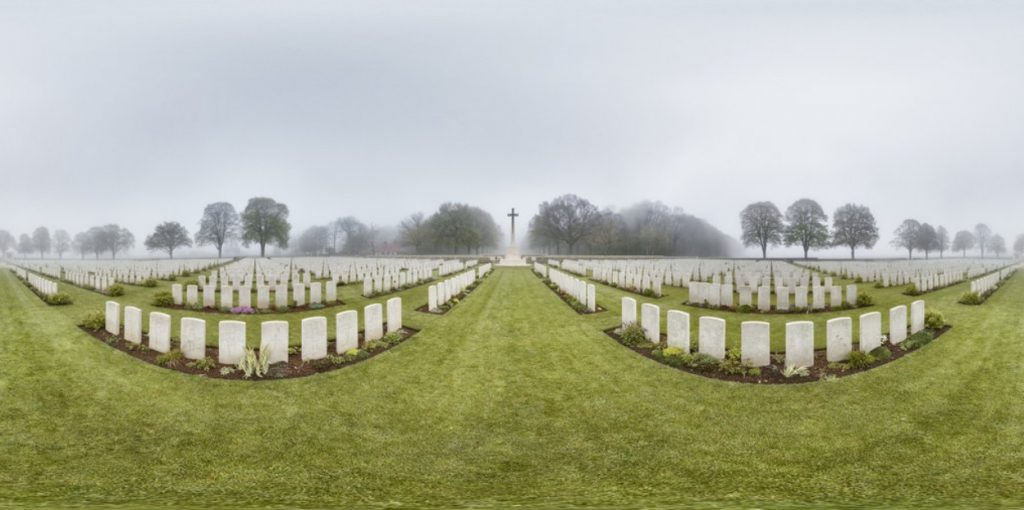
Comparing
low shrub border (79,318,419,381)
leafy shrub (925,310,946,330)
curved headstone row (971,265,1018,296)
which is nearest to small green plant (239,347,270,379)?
low shrub border (79,318,419,381)

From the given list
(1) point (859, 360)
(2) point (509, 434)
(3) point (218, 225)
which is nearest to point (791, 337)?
(1) point (859, 360)

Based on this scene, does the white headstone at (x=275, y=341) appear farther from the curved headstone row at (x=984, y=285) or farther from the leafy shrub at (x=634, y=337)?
the curved headstone row at (x=984, y=285)

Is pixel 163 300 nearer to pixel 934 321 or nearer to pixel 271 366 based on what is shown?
pixel 271 366

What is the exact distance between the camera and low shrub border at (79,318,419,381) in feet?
29.1

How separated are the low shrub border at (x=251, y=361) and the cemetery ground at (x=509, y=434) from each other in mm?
324

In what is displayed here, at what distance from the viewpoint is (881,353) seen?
9.55 meters

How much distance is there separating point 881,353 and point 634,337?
4893mm

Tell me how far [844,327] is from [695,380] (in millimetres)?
3532

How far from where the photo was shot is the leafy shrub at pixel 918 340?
1034cm

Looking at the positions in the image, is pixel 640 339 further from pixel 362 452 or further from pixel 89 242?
pixel 89 242

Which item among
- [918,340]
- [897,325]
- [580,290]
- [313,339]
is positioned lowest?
[918,340]

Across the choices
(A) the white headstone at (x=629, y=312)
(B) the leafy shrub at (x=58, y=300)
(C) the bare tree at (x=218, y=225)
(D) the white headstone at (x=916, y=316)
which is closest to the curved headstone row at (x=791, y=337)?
(D) the white headstone at (x=916, y=316)

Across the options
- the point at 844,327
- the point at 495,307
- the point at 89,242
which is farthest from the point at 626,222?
the point at 89,242

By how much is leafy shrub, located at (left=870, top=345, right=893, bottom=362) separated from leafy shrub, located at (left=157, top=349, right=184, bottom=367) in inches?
553
